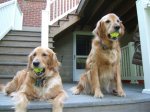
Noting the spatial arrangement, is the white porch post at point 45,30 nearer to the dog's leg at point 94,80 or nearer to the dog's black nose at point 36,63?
the dog's leg at point 94,80

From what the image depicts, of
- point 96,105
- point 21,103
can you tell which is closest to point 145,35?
point 96,105

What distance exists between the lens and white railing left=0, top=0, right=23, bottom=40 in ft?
14.7

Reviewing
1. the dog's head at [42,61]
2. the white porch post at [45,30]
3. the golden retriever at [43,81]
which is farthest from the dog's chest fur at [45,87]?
the white porch post at [45,30]

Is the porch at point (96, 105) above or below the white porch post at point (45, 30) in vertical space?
below

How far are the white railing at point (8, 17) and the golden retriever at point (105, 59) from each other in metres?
2.72

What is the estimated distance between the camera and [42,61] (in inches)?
77.6

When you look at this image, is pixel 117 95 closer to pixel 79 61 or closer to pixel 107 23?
pixel 107 23

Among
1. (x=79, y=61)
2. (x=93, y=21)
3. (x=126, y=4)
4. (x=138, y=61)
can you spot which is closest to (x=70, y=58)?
(x=79, y=61)

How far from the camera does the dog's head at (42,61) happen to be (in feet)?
6.34

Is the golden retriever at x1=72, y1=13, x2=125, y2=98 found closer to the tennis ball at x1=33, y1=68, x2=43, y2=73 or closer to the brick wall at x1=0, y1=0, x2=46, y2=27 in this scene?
the tennis ball at x1=33, y1=68, x2=43, y2=73

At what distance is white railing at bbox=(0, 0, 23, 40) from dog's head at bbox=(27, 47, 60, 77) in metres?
2.64

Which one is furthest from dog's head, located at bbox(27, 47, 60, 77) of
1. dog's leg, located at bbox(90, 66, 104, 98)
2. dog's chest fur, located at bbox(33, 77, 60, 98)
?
dog's leg, located at bbox(90, 66, 104, 98)

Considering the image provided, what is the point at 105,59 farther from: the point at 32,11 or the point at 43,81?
the point at 32,11

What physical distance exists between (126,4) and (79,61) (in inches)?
89.3
